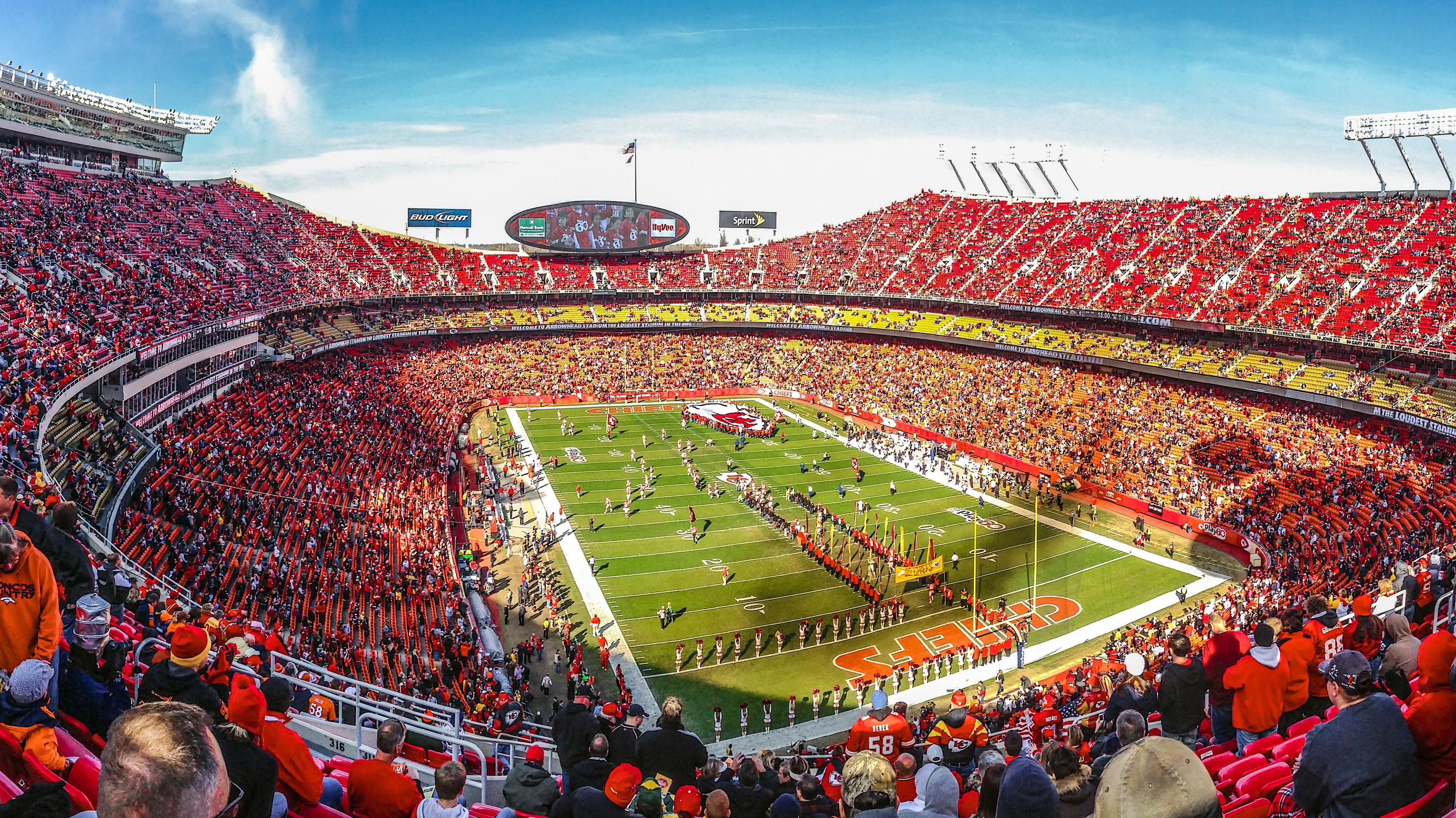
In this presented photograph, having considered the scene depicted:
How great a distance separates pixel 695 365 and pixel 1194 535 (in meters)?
37.2

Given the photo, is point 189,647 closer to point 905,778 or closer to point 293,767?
point 293,767

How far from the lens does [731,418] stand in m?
46.9

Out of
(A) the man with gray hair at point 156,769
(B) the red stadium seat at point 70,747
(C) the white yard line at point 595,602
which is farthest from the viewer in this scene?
(C) the white yard line at point 595,602

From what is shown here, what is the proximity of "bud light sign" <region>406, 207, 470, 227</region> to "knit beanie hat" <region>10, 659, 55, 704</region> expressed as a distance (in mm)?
78069

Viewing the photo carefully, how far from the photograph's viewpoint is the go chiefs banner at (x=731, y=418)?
45938 millimetres

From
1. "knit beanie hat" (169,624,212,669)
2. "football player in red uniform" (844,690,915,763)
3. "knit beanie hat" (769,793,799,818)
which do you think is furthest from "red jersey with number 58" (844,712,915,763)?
"knit beanie hat" (169,624,212,669)

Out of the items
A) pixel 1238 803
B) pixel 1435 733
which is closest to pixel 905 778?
pixel 1238 803

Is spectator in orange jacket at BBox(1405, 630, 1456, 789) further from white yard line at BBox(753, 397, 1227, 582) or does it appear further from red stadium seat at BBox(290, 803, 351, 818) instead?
white yard line at BBox(753, 397, 1227, 582)

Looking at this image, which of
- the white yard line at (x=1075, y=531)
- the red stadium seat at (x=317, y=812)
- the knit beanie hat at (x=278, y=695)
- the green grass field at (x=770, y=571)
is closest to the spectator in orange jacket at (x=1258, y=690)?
the red stadium seat at (x=317, y=812)

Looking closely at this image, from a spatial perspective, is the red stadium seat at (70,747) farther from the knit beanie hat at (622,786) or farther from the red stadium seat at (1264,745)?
the red stadium seat at (1264,745)

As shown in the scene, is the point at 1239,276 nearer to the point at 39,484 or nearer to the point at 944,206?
the point at 944,206

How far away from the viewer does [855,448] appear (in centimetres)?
4319

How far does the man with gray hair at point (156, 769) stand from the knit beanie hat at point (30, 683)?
2502 millimetres

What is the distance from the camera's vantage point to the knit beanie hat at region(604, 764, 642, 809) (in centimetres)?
569
